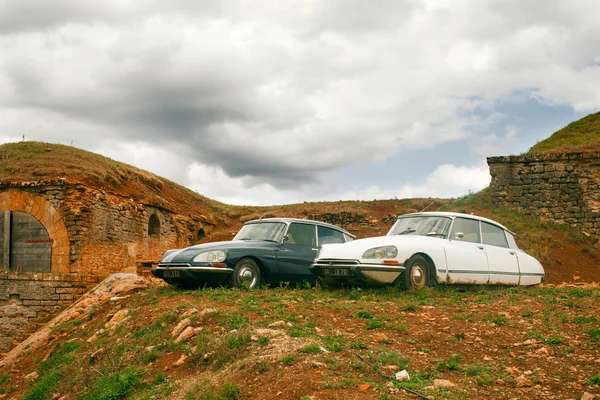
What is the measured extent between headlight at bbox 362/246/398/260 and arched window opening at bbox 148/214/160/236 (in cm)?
1518

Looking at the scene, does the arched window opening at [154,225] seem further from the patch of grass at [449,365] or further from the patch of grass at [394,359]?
the patch of grass at [449,365]

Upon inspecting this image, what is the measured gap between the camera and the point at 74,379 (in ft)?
24.1

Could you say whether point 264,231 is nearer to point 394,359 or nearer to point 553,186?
point 394,359

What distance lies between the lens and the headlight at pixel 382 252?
871 centimetres

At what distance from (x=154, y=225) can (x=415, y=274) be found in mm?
15697

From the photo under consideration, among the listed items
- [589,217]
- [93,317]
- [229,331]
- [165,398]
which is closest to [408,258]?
[229,331]

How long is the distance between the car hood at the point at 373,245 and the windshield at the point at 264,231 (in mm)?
1524

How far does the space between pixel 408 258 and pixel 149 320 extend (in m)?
4.14

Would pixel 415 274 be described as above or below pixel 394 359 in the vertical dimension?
above

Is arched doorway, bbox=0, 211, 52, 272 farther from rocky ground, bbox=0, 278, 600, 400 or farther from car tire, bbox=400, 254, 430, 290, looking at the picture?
car tire, bbox=400, 254, 430, 290

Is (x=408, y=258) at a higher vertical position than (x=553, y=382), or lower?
higher

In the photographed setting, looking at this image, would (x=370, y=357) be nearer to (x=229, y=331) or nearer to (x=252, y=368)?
(x=252, y=368)

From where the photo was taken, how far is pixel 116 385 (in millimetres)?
6281

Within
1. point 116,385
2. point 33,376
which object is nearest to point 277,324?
point 116,385
